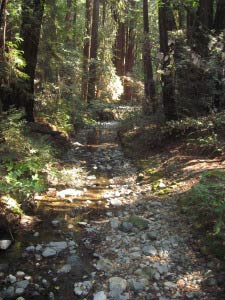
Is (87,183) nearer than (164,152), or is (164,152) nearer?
(87,183)

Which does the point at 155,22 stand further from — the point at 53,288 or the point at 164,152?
the point at 53,288

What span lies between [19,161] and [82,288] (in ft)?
10.2

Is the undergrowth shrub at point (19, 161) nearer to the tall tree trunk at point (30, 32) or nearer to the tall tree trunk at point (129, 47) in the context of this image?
the tall tree trunk at point (30, 32)

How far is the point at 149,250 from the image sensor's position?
5504 mm

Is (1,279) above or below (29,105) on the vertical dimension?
below

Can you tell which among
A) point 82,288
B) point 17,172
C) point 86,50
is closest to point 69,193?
point 17,172

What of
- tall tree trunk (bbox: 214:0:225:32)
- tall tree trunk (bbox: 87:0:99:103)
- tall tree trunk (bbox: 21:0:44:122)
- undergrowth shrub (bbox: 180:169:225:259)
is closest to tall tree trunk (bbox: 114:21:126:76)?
tall tree trunk (bbox: 87:0:99:103)

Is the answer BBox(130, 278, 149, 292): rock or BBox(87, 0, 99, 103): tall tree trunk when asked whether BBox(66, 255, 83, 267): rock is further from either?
BBox(87, 0, 99, 103): tall tree trunk

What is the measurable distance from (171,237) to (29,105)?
6.62 meters

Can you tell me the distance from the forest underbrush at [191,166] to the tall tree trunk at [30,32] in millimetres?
3598

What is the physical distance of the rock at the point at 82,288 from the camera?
14.8 ft

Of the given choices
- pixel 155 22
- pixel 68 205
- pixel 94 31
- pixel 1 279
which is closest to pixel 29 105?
pixel 68 205

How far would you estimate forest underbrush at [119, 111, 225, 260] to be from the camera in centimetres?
549

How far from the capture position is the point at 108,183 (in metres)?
8.71
